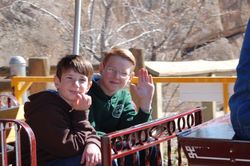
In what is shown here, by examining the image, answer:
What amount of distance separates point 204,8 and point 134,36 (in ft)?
8.76

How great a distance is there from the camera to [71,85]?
10.2 feet

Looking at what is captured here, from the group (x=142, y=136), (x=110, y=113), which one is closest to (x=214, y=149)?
(x=142, y=136)

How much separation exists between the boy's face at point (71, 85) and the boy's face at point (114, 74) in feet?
0.99

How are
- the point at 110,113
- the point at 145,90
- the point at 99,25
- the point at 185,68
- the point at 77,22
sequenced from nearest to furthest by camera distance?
1. the point at 145,90
2. the point at 110,113
3. the point at 77,22
4. the point at 185,68
5. the point at 99,25

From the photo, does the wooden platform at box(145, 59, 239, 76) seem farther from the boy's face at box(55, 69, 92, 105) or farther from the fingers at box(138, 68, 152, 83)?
the boy's face at box(55, 69, 92, 105)

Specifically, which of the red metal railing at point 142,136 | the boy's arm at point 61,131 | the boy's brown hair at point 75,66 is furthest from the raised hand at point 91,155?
the boy's brown hair at point 75,66

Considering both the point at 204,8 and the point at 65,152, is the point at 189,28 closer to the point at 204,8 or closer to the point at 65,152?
the point at 204,8

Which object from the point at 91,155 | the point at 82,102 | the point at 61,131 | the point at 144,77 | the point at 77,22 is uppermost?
the point at 77,22

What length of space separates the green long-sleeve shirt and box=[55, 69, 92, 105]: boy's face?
0.27 m

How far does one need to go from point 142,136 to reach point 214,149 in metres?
0.75

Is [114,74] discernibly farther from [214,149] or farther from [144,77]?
[214,149]

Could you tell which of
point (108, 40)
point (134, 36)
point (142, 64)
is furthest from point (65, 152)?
point (134, 36)

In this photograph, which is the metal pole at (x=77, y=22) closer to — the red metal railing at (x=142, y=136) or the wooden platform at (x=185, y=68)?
the red metal railing at (x=142, y=136)

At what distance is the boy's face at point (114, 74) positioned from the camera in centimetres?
343
